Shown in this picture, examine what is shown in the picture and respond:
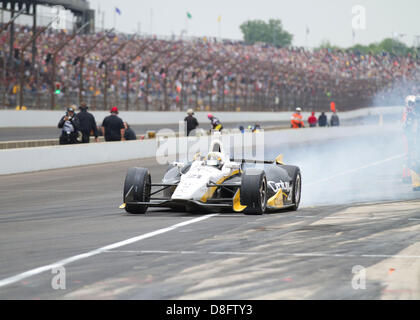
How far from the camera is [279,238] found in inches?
359

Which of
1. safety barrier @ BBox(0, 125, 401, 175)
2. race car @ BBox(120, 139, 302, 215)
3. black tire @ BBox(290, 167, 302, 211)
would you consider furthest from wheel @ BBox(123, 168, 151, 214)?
safety barrier @ BBox(0, 125, 401, 175)

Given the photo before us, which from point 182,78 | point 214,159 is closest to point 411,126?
point 214,159

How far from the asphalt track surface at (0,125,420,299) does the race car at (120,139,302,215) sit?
0.20 meters

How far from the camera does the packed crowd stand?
4331 cm

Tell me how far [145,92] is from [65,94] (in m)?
8.29

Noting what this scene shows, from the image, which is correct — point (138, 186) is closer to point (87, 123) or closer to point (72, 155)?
point (87, 123)

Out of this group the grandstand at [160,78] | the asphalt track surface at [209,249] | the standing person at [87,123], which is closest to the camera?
the asphalt track surface at [209,249]

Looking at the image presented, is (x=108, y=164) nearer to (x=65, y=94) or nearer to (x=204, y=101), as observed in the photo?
(x=65, y=94)

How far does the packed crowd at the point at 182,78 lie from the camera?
43312 millimetres

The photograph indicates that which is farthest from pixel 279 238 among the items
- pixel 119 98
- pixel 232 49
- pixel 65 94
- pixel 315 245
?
pixel 232 49

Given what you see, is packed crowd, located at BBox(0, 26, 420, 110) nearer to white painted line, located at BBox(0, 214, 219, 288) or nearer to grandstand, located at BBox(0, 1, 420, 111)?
grandstand, located at BBox(0, 1, 420, 111)

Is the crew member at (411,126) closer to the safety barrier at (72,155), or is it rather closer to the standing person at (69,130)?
the standing person at (69,130)

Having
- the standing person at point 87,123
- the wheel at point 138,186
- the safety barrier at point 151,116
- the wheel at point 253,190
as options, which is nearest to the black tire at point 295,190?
the wheel at point 253,190

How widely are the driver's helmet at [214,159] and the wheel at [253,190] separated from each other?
716 millimetres
